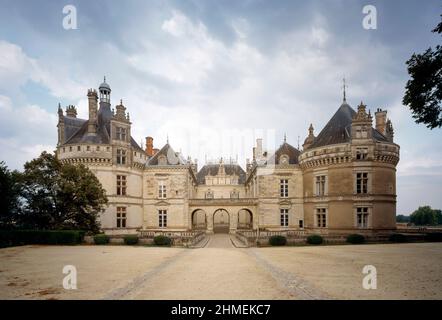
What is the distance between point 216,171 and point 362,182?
36261 mm

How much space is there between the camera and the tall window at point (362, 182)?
94.8 feet

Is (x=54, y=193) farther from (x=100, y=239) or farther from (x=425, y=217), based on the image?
(x=425, y=217)

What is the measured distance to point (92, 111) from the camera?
31.6m

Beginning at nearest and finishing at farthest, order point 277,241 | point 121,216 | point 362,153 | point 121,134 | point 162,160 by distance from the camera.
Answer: point 277,241 < point 362,153 < point 121,216 < point 121,134 < point 162,160

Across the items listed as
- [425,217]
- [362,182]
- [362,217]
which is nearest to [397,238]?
[362,217]

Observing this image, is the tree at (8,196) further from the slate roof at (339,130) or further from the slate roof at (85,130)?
the slate roof at (339,130)

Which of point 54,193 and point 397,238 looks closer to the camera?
point 54,193

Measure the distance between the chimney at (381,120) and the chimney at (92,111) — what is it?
33.9 metres

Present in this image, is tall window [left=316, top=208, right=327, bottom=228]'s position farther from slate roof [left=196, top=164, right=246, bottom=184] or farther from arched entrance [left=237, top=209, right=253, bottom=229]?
slate roof [left=196, top=164, right=246, bottom=184]

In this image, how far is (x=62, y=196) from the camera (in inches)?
920

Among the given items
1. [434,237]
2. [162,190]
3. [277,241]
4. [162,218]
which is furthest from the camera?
[162,190]

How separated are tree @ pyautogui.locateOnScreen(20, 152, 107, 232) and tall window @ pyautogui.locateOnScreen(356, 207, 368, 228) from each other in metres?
26.2
